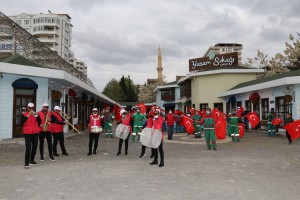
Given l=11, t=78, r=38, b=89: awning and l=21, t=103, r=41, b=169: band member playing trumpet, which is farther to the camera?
l=11, t=78, r=38, b=89: awning

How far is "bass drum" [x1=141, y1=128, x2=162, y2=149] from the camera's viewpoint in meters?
8.40

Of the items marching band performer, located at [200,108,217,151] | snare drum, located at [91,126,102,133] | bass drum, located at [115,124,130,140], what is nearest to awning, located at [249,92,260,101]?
marching band performer, located at [200,108,217,151]

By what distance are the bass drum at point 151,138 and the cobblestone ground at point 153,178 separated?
1.99 feet

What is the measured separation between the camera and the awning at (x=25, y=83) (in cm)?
1481

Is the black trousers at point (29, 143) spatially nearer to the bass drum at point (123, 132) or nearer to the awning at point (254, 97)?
the bass drum at point (123, 132)

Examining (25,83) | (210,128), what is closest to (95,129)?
(210,128)

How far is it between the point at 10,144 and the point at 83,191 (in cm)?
917

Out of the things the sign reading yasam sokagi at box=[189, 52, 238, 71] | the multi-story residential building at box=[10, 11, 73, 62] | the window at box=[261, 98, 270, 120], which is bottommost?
the window at box=[261, 98, 270, 120]

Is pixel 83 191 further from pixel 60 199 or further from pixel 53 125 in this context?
pixel 53 125

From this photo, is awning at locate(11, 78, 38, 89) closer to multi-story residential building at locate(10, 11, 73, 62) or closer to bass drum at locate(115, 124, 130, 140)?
bass drum at locate(115, 124, 130, 140)

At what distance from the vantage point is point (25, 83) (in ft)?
49.4

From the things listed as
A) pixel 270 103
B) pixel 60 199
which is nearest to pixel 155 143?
pixel 60 199

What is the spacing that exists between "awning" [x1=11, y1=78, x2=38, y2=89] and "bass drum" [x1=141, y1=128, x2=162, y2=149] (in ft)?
29.3

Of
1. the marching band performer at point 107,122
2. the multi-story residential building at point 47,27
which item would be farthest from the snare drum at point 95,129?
the multi-story residential building at point 47,27
